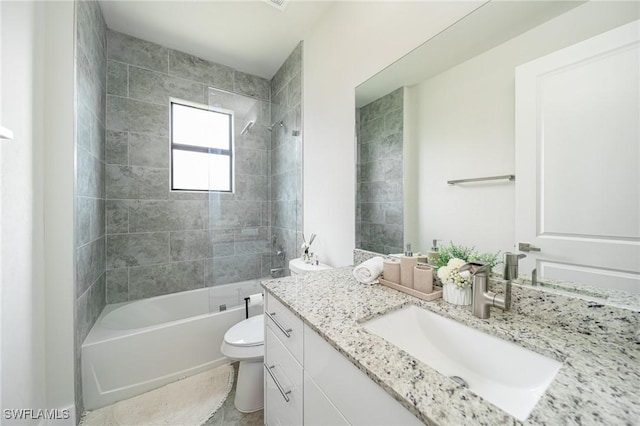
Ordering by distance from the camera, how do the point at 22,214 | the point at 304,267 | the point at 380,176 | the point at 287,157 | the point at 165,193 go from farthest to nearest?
the point at 287,157
the point at 165,193
the point at 304,267
the point at 380,176
the point at 22,214

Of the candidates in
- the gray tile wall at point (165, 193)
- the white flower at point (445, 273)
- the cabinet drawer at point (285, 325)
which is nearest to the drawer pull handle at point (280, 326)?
the cabinet drawer at point (285, 325)

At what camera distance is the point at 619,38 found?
2.08 ft

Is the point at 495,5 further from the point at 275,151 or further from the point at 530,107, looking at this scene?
the point at 275,151

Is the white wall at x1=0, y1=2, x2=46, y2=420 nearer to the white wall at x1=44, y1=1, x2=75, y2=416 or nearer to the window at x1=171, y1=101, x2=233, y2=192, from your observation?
the white wall at x1=44, y1=1, x2=75, y2=416

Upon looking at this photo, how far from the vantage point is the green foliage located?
906 mm

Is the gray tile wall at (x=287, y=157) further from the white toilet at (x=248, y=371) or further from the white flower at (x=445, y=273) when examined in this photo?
the white flower at (x=445, y=273)

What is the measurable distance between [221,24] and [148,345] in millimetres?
2673

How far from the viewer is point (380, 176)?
4.63 ft

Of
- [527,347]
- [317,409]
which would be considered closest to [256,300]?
[317,409]

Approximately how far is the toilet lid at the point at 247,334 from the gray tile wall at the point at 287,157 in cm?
79

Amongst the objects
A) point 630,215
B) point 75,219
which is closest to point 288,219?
point 75,219

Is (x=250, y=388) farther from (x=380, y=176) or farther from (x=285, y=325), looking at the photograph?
(x=380, y=176)

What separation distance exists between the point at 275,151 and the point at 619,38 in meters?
2.47

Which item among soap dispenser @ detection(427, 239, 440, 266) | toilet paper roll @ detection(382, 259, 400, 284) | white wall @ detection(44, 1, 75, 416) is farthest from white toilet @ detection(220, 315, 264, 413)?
soap dispenser @ detection(427, 239, 440, 266)
